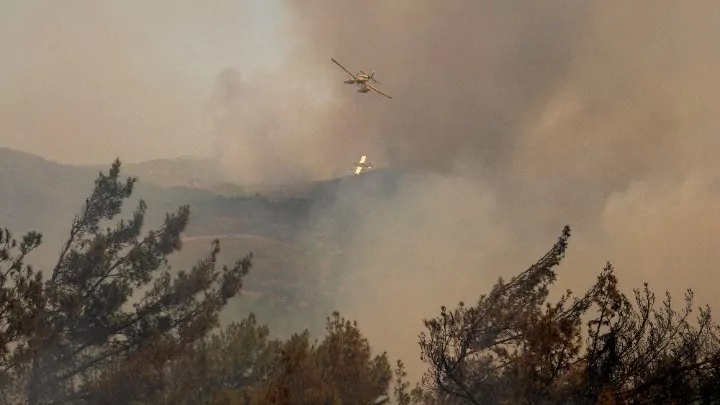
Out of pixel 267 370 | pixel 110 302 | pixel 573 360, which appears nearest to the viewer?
pixel 573 360

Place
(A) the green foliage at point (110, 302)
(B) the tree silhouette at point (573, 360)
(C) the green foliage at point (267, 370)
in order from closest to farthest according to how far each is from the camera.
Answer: (B) the tree silhouette at point (573, 360) → (C) the green foliage at point (267, 370) → (A) the green foliage at point (110, 302)

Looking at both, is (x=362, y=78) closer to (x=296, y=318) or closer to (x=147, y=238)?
(x=147, y=238)

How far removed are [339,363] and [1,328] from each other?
365 inches

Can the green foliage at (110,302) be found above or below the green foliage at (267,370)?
above

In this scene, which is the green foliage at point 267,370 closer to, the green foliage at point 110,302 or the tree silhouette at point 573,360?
the green foliage at point 110,302

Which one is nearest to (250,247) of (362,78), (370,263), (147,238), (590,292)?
(370,263)

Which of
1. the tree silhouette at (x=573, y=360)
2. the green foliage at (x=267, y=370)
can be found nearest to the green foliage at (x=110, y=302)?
the green foliage at (x=267, y=370)

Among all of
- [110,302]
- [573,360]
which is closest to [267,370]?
[110,302]

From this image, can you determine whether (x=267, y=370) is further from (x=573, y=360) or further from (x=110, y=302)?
(x=573, y=360)

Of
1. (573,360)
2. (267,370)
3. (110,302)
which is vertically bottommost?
(573,360)

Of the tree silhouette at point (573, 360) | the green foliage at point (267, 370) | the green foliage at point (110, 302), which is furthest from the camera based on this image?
the green foliage at point (110, 302)

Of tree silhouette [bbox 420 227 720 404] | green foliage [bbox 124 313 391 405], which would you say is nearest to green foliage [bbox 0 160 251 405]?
green foliage [bbox 124 313 391 405]

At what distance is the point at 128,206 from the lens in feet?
516

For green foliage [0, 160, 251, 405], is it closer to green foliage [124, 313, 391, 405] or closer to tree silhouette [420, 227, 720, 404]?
green foliage [124, 313, 391, 405]
